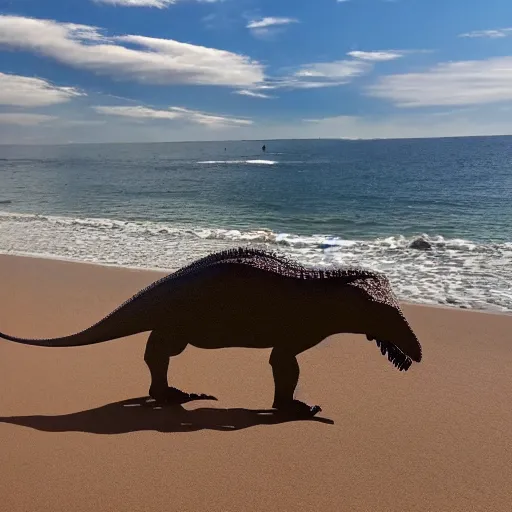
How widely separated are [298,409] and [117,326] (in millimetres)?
1670

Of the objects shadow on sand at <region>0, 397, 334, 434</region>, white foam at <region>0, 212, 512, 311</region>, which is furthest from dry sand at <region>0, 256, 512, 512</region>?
white foam at <region>0, 212, 512, 311</region>

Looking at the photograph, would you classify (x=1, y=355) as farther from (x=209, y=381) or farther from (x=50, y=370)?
(x=209, y=381)

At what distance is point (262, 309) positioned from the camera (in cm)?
428

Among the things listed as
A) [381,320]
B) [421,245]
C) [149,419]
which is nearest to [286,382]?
[381,320]

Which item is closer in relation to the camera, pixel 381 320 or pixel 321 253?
pixel 381 320

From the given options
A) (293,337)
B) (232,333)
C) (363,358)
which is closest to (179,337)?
(232,333)

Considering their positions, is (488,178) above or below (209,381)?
above

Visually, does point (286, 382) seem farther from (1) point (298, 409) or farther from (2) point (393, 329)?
(2) point (393, 329)

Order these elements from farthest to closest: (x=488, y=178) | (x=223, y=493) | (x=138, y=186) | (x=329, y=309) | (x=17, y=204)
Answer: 1. (x=488, y=178)
2. (x=138, y=186)
3. (x=17, y=204)
4. (x=329, y=309)
5. (x=223, y=493)

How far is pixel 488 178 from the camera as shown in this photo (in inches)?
2324

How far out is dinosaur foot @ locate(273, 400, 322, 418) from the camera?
4648mm

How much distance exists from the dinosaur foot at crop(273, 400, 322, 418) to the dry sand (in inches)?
3.6

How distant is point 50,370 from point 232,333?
2.30m

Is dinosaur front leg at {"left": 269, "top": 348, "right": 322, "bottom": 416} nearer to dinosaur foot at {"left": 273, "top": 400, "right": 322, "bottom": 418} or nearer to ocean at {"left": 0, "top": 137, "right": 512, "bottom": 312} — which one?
dinosaur foot at {"left": 273, "top": 400, "right": 322, "bottom": 418}
